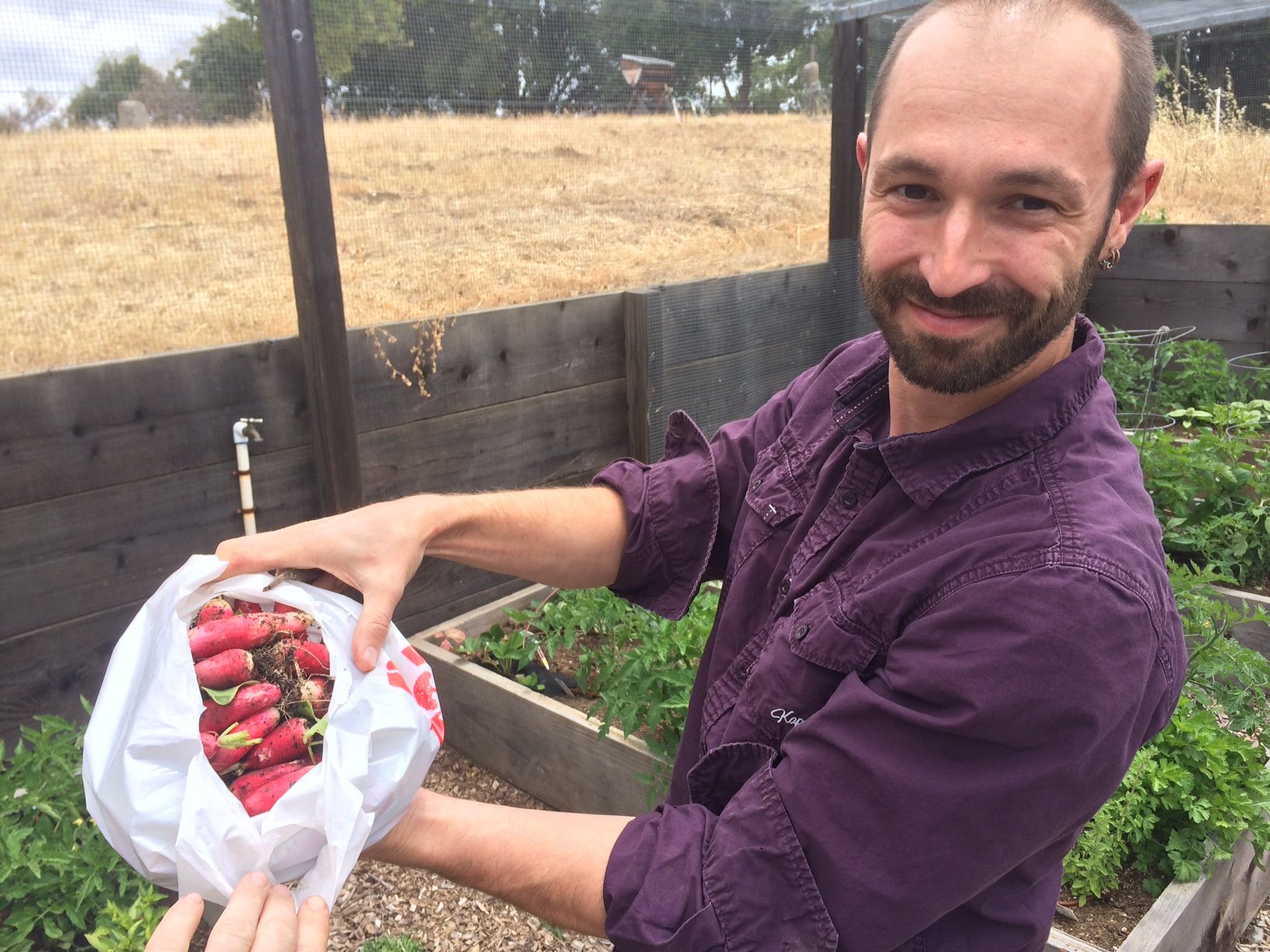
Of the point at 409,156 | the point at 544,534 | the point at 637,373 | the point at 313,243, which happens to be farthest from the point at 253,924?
the point at 637,373

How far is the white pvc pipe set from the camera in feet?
9.95

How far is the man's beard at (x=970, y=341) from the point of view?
1.21 metres

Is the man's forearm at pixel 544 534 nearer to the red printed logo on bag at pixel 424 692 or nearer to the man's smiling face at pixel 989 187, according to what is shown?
the red printed logo on bag at pixel 424 692

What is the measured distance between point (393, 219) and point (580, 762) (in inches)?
77.8

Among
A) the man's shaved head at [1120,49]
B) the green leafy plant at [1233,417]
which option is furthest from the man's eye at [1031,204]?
the green leafy plant at [1233,417]

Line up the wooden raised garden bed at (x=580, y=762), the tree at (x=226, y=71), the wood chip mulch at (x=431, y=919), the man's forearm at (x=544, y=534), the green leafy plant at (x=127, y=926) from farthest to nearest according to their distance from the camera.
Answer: the tree at (x=226, y=71) < the wood chip mulch at (x=431, y=919) < the wooden raised garden bed at (x=580, y=762) < the green leafy plant at (x=127, y=926) < the man's forearm at (x=544, y=534)

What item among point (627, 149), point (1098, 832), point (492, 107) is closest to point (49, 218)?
point (492, 107)

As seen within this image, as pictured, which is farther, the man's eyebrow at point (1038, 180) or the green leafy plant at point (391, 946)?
the green leafy plant at point (391, 946)

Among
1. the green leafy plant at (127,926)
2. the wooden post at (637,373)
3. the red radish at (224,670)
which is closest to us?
the red radish at (224,670)

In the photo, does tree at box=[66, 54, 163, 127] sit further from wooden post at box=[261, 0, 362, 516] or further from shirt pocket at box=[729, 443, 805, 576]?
shirt pocket at box=[729, 443, 805, 576]

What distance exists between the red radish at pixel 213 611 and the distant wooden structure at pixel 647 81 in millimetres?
3377

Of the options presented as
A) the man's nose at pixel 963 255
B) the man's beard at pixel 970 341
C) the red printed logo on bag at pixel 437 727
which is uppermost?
the man's nose at pixel 963 255

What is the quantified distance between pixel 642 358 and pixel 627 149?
93 centimetres

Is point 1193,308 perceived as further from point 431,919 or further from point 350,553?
point 350,553
